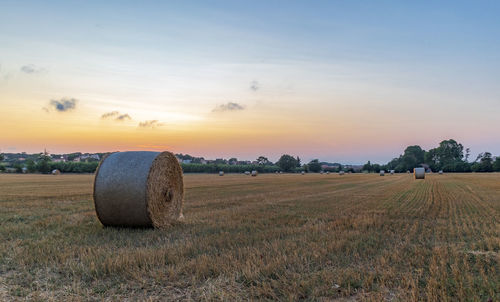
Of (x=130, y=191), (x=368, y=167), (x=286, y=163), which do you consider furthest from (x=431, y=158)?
(x=130, y=191)

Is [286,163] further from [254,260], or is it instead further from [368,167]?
[254,260]

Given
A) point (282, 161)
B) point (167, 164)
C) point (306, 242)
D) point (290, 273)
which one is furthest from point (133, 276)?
point (282, 161)

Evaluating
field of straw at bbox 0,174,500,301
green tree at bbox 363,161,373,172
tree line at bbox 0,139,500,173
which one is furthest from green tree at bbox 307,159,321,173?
field of straw at bbox 0,174,500,301

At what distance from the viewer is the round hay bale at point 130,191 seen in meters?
9.57

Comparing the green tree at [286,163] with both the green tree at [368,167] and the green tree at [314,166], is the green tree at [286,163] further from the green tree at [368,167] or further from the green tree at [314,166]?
the green tree at [368,167]

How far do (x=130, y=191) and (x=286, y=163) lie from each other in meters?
139

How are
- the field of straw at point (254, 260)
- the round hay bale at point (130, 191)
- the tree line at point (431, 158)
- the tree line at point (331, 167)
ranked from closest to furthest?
the field of straw at point (254, 260) → the round hay bale at point (130, 191) → the tree line at point (331, 167) → the tree line at point (431, 158)

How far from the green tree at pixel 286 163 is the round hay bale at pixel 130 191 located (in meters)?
136

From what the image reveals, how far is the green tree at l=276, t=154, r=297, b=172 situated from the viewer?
147m

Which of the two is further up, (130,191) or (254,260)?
(130,191)

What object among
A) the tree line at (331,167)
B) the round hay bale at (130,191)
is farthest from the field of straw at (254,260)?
the tree line at (331,167)

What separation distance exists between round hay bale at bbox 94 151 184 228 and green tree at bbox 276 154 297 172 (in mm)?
135847

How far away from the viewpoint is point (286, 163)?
147 m

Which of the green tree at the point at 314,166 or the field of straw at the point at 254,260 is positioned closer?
the field of straw at the point at 254,260
